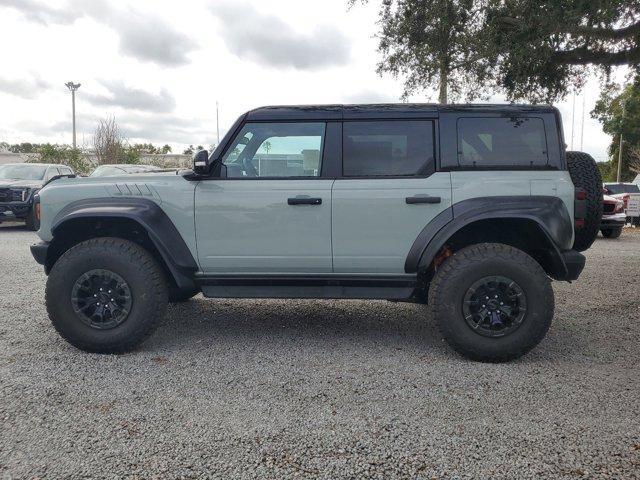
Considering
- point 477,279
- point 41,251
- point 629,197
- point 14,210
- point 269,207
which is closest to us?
point 477,279

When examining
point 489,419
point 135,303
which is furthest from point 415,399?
point 135,303

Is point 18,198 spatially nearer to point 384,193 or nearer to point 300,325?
point 300,325

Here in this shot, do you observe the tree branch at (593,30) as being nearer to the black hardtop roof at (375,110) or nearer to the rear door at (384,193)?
the black hardtop roof at (375,110)

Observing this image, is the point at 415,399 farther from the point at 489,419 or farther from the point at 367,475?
the point at 367,475

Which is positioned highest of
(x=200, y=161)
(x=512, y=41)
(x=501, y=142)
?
(x=512, y=41)

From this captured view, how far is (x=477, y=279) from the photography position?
397 centimetres

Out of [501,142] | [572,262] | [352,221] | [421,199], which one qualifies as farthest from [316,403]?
[501,142]

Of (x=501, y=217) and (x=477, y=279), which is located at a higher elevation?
(x=501, y=217)

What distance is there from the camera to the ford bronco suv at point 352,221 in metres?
4.00


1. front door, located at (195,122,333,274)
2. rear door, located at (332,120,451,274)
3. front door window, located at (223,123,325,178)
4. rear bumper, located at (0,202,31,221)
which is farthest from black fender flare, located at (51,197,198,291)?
rear bumper, located at (0,202,31,221)

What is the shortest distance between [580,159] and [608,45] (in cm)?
631

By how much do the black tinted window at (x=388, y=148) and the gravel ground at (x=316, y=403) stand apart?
145cm

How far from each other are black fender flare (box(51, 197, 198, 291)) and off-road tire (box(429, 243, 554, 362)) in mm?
1943

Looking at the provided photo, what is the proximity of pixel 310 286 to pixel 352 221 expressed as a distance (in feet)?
2.01
